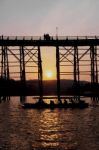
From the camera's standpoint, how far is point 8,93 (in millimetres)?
89375

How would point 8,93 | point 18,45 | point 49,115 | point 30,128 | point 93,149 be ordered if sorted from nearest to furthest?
point 93,149
point 30,128
point 49,115
point 18,45
point 8,93

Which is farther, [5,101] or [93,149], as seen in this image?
[5,101]

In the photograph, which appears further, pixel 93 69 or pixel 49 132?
pixel 93 69

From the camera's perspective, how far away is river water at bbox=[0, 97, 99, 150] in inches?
1534

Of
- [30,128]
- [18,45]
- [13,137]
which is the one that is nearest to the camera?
[13,137]

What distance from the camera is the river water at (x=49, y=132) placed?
38969 mm

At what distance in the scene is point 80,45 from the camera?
255ft

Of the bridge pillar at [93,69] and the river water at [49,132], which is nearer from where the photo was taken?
the river water at [49,132]

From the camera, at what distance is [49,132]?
4644 centimetres

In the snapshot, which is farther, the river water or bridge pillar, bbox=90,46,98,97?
bridge pillar, bbox=90,46,98,97

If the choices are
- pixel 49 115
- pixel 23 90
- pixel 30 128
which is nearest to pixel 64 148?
pixel 30 128

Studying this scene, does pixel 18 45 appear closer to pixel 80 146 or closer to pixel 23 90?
pixel 23 90

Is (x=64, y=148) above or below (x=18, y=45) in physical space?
below

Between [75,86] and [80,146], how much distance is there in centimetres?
4492
